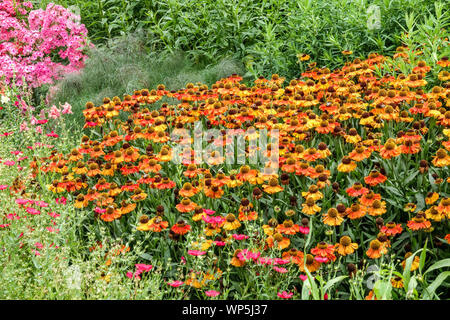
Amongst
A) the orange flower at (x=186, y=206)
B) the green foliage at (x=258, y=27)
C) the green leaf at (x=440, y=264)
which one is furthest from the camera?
the green foliage at (x=258, y=27)

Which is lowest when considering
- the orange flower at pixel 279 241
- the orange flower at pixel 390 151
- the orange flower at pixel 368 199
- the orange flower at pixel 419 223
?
the orange flower at pixel 279 241

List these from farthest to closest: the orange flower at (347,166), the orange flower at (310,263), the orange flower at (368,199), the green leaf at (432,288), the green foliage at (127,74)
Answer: the green foliage at (127,74) < the orange flower at (347,166) < the orange flower at (368,199) < the orange flower at (310,263) < the green leaf at (432,288)

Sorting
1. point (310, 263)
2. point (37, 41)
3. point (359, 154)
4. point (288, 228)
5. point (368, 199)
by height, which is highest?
point (37, 41)

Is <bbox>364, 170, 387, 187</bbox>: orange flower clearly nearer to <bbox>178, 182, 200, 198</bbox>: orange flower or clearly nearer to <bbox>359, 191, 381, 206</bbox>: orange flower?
<bbox>359, 191, 381, 206</bbox>: orange flower

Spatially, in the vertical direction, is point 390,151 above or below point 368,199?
above

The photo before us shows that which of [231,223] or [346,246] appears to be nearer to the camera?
[346,246]

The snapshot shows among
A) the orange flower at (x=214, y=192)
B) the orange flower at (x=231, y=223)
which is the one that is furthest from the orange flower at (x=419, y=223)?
the orange flower at (x=214, y=192)

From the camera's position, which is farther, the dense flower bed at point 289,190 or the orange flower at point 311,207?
the orange flower at point 311,207

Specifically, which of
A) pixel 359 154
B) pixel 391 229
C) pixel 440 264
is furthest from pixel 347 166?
pixel 440 264

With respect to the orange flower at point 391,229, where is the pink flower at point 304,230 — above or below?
below

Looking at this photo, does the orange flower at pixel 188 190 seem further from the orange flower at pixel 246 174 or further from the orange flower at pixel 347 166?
the orange flower at pixel 347 166

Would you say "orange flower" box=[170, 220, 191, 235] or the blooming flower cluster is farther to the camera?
the blooming flower cluster

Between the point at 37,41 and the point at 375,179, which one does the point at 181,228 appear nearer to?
the point at 375,179

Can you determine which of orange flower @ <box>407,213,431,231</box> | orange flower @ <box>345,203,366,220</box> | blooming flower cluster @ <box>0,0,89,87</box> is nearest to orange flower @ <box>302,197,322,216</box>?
orange flower @ <box>345,203,366,220</box>
